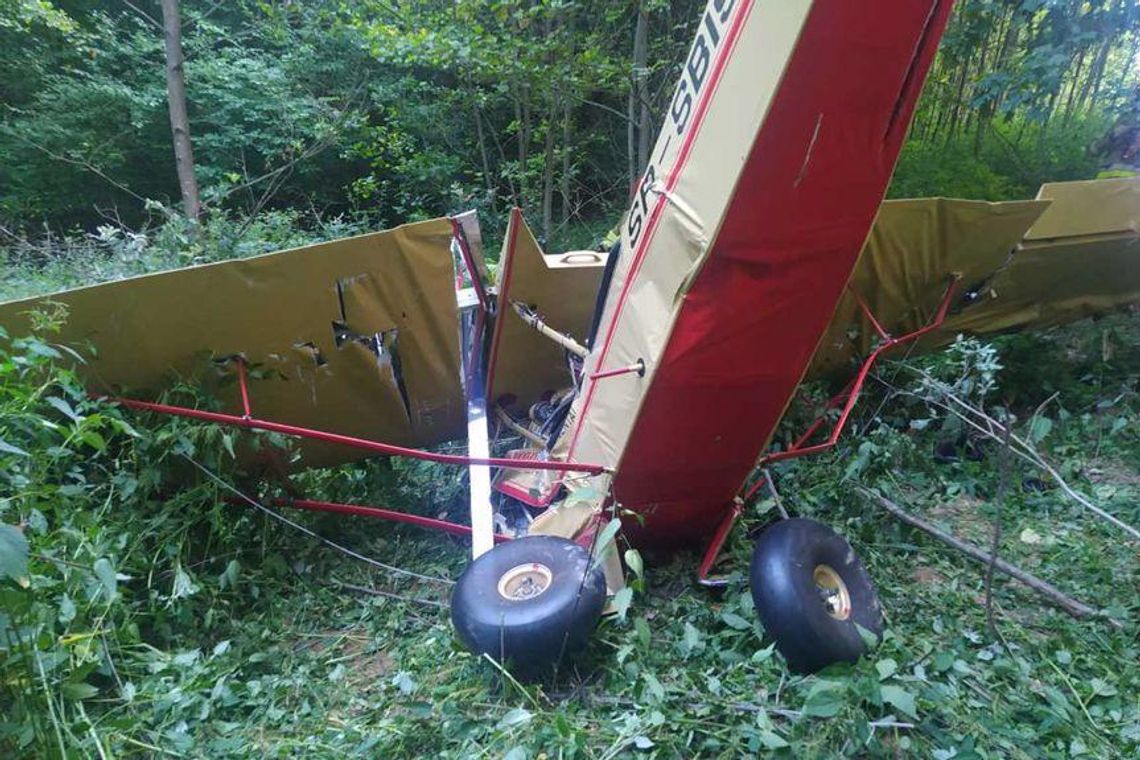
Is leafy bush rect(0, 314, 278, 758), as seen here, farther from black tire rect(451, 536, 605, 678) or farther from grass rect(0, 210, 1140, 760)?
black tire rect(451, 536, 605, 678)

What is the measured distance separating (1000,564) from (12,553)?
3579mm

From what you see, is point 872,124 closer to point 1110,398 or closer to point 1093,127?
point 1110,398

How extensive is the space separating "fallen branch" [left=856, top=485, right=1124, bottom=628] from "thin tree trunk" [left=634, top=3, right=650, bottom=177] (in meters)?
4.92

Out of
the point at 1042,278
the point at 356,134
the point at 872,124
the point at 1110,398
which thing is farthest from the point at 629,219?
the point at 356,134

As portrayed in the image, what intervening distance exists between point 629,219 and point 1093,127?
8.31m

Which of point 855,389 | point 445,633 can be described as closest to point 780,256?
point 855,389

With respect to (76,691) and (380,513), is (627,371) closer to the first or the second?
(380,513)

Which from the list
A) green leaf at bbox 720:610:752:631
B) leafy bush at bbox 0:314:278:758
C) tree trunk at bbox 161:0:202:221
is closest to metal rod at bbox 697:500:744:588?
green leaf at bbox 720:610:752:631

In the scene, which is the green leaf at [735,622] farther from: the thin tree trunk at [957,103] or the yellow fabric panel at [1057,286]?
the thin tree trunk at [957,103]

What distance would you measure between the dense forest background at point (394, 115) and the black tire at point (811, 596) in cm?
585

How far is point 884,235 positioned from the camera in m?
3.92

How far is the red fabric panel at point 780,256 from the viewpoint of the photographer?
1876mm

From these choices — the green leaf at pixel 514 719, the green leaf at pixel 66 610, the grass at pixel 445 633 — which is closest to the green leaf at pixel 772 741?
the grass at pixel 445 633

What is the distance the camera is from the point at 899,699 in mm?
1856
